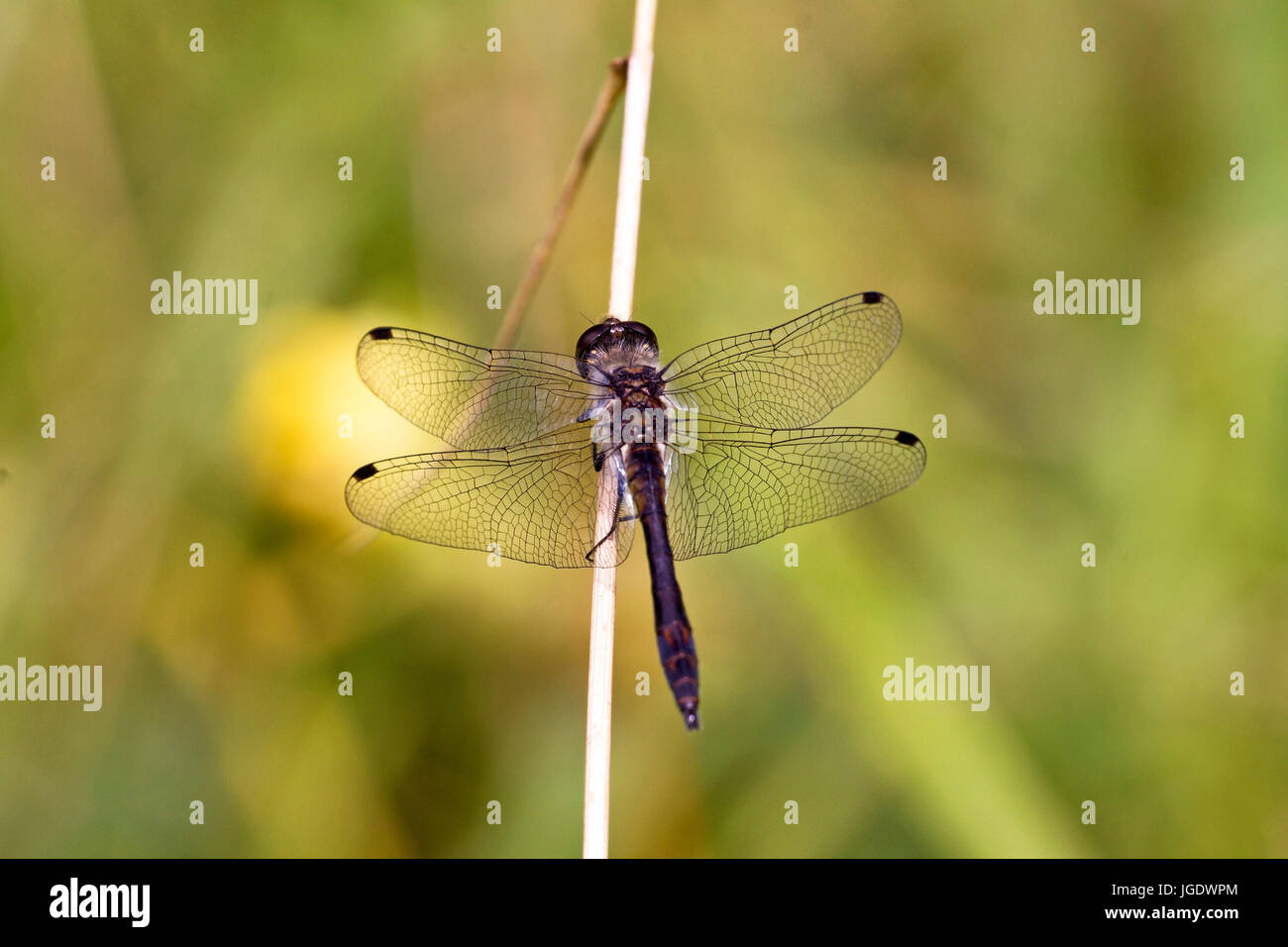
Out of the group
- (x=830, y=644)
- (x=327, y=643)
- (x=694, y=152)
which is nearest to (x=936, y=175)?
(x=694, y=152)

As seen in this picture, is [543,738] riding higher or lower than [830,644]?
lower

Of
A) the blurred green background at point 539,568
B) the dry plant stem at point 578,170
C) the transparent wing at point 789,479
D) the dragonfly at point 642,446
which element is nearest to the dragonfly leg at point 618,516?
the dragonfly at point 642,446

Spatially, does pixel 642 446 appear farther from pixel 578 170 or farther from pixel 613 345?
pixel 578 170

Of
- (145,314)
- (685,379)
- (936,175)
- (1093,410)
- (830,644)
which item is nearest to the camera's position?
(685,379)

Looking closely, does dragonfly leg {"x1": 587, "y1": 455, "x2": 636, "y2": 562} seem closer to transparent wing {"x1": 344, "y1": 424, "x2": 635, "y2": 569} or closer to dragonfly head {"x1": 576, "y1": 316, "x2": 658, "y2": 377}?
transparent wing {"x1": 344, "y1": 424, "x2": 635, "y2": 569}

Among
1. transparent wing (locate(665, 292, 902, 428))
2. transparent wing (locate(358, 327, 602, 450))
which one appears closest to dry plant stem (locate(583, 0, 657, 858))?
transparent wing (locate(358, 327, 602, 450))

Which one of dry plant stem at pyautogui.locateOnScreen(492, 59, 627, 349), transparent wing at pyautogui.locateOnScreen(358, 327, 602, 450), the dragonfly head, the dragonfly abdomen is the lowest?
the dragonfly abdomen

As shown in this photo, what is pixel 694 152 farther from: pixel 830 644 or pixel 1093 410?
pixel 830 644
